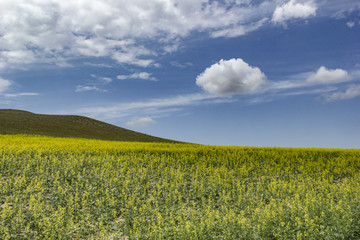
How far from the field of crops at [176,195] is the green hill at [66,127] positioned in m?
28.4

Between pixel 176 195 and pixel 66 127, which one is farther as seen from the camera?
pixel 66 127

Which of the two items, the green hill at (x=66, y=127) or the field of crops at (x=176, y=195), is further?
the green hill at (x=66, y=127)

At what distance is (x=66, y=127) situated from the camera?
5797cm

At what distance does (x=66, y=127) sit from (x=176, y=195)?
50463mm

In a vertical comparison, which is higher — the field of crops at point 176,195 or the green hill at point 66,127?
the green hill at point 66,127

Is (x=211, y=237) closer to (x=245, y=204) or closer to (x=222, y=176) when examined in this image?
(x=245, y=204)

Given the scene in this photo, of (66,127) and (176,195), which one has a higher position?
(66,127)

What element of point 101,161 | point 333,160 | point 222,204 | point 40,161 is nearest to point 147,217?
point 222,204

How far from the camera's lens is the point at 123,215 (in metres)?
11.3

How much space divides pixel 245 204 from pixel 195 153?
10.8 meters

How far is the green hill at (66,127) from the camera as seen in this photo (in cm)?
4838

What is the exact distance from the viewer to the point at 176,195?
13.6 meters

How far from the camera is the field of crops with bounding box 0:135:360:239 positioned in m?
8.91

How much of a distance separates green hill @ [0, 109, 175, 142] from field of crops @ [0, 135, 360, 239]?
28.4 meters
